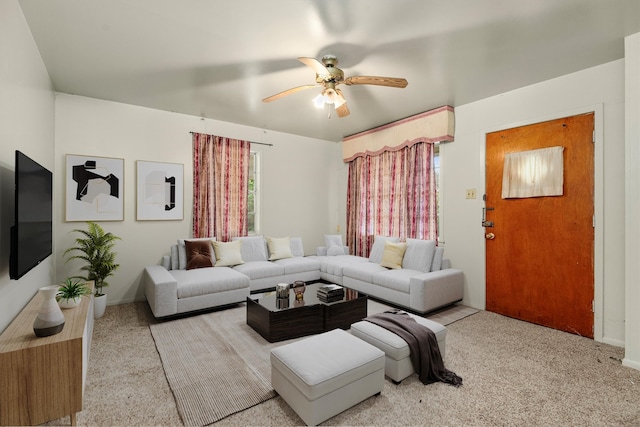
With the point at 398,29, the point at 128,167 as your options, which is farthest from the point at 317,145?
the point at 398,29

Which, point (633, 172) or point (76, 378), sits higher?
point (633, 172)

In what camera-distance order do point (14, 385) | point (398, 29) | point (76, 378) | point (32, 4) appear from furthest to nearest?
point (398, 29), point (32, 4), point (76, 378), point (14, 385)

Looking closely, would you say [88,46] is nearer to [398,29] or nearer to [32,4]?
[32,4]

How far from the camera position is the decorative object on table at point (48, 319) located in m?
1.81

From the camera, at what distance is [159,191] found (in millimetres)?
4410

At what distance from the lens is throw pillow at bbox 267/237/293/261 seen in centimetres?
507

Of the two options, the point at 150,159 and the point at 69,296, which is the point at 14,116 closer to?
the point at 69,296

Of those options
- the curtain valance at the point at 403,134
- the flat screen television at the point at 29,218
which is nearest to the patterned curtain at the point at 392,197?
the curtain valance at the point at 403,134

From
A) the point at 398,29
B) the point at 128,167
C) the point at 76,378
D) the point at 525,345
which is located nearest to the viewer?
the point at 76,378

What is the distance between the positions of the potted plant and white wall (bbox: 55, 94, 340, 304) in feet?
0.67

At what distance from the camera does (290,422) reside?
5.93ft

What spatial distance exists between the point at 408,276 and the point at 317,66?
2.69 m

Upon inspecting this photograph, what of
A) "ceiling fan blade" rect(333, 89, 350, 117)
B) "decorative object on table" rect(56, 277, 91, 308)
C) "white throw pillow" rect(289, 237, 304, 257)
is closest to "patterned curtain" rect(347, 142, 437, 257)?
"white throw pillow" rect(289, 237, 304, 257)

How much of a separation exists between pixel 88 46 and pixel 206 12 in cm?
131
